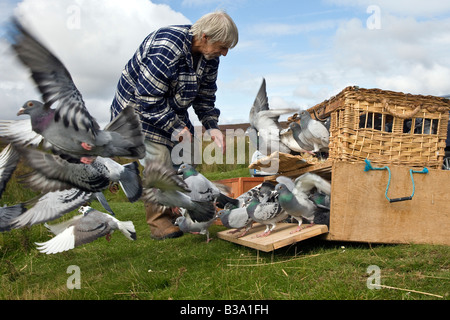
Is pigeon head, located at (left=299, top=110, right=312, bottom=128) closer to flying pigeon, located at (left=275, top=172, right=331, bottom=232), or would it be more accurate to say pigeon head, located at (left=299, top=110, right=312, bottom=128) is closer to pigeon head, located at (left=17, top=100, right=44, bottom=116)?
flying pigeon, located at (left=275, top=172, right=331, bottom=232)

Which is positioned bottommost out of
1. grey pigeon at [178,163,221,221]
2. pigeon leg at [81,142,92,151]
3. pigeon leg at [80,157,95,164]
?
grey pigeon at [178,163,221,221]

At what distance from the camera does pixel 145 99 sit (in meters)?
3.03

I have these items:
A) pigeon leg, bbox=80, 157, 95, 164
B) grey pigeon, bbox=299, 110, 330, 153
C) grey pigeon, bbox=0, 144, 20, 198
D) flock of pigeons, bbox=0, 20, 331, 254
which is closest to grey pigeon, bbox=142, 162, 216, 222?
flock of pigeons, bbox=0, 20, 331, 254

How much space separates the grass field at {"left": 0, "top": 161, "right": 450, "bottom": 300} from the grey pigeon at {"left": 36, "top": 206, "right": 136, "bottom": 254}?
25 centimetres

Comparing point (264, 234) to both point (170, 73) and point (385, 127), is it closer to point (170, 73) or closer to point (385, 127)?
point (385, 127)

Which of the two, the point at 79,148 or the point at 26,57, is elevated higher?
the point at 26,57

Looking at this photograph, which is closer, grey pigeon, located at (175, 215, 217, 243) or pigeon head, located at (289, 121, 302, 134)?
grey pigeon, located at (175, 215, 217, 243)

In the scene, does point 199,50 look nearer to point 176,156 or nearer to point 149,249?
point 176,156

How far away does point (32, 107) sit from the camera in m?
2.11

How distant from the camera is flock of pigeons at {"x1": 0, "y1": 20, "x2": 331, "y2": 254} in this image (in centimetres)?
202

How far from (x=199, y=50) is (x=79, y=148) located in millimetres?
1620

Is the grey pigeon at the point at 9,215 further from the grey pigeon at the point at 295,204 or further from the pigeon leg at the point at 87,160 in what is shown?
the grey pigeon at the point at 295,204
